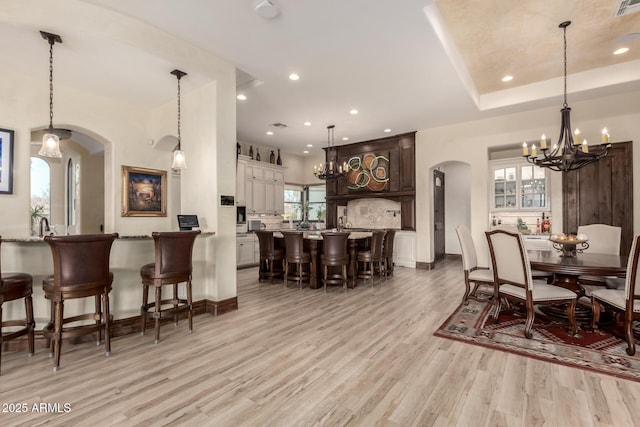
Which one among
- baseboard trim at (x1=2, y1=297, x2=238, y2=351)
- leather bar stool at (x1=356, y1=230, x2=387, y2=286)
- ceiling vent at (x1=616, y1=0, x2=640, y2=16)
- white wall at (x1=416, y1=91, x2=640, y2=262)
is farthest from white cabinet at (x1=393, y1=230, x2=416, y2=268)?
ceiling vent at (x1=616, y1=0, x2=640, y2=16)

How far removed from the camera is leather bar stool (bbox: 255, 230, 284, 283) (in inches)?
215

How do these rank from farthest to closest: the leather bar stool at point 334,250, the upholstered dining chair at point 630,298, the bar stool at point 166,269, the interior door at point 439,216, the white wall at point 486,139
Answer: the interior door at point 439,216 → the white wall at point 486,139 → the leather bar stool at point 334,250 → the bar stool at point 166,269 → the upholstered dining chair at point 630,298

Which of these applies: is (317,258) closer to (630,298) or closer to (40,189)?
(630,298)

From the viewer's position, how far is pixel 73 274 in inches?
95.6

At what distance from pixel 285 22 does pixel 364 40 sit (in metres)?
0.92

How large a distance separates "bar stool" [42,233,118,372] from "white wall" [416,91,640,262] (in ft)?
20.1

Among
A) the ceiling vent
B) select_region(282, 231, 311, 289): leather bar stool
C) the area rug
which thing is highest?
the ceiling vent

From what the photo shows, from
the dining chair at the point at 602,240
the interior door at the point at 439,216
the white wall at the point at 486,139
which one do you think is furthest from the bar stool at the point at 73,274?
the interior door at the point at 439,216

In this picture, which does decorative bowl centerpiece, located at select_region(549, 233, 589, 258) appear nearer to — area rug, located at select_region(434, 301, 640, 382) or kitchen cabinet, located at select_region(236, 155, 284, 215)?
area rug, located at select_region(434, 301, 640, 382)

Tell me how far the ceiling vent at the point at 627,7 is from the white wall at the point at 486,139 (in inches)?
97.2

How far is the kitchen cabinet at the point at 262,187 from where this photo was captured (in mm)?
7477

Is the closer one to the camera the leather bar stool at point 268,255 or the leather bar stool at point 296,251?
the leather bar stool at point 296,251

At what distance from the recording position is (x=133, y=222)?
4547 millimetres

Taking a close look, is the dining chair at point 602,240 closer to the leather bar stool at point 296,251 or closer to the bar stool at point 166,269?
the leather bar stool at point 296,251
